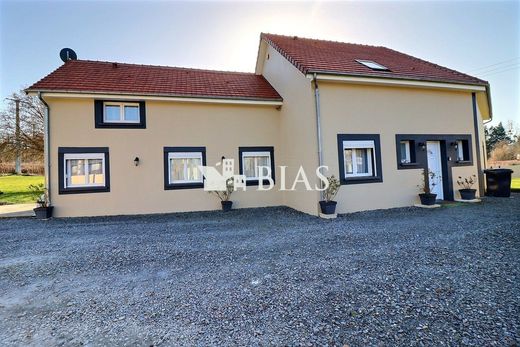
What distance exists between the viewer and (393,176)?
8406 mm

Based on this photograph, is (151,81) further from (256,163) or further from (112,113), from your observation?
(256,163)

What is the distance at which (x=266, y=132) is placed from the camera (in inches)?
387

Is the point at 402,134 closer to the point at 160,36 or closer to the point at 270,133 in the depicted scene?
the point at 270,133

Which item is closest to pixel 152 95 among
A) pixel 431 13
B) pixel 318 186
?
pixel 318 186

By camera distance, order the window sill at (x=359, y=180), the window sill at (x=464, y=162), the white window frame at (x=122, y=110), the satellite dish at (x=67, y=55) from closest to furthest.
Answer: the window sill at (x=359, y=180) → the white window frame at (x=122, y=110) → the window sill at (x=464, y=162) → the satellite dish at (x=67, y=55)

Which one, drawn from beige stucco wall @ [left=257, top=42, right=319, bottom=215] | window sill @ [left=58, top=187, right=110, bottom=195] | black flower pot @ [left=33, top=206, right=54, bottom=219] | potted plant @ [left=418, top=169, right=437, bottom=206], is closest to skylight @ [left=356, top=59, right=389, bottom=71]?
beige stucco wall @ [left=257, top=42, right=319, bottom=215]

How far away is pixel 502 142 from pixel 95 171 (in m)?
50.7

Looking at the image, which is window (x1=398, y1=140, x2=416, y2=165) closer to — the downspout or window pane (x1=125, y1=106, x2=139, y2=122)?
the downspout

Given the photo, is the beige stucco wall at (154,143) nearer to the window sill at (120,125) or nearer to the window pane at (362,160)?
the window sill at (120,125)

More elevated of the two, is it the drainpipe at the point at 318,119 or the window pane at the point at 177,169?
the drainpipe at the point at 318,119

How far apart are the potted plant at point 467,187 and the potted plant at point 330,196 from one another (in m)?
5.26

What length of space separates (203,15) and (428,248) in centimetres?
1062

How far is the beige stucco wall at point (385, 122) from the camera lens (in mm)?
7816

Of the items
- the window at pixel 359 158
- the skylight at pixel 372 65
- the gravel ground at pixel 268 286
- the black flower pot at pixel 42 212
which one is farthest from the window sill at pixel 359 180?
the black flower pot at pixel 42 212
